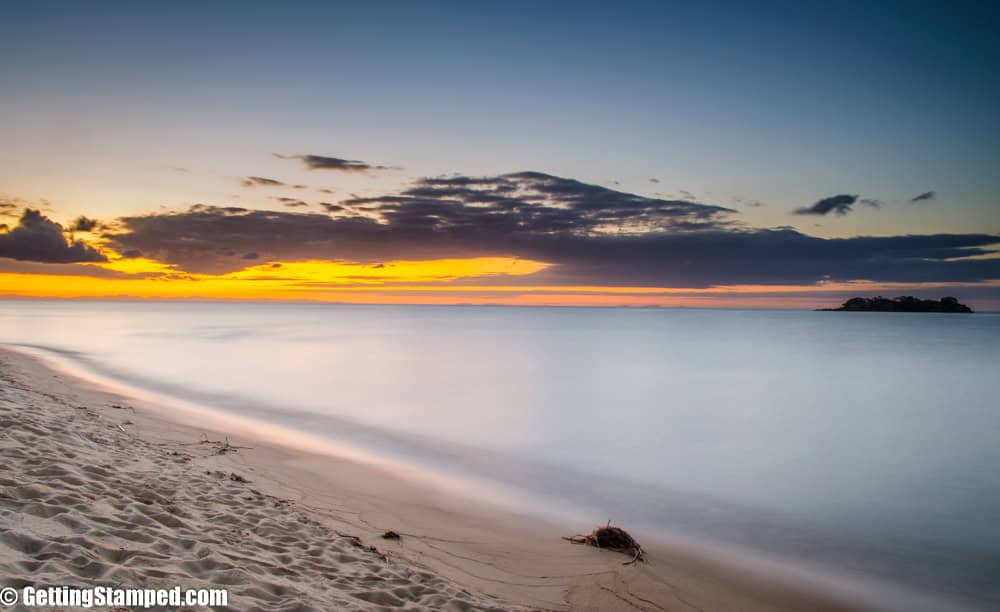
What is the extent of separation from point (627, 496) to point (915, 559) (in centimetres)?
461

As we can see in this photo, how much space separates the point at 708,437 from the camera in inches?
665

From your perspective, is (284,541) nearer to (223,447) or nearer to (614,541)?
(614,541)

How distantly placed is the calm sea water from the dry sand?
2143mm

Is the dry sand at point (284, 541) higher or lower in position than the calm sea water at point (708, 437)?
higher

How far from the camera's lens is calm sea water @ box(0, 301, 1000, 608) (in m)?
9.15

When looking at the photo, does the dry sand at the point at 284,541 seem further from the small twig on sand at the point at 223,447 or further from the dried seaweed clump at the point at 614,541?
the small twig on sand at the point at 223,447

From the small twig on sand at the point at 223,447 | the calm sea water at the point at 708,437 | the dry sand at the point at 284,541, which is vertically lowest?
the calm sea water at the point at 708,437

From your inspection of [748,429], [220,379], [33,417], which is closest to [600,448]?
[748,429]

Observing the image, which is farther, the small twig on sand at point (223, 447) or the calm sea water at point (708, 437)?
the small twig on sand at point (223, 447)

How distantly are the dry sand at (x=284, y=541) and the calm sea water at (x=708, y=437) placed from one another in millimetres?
2143

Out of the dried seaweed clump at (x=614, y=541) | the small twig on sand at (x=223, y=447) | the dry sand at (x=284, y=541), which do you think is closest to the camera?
the dry sand at (x=284, y=541)

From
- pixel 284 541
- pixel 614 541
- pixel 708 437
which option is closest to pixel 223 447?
pixel 284 541

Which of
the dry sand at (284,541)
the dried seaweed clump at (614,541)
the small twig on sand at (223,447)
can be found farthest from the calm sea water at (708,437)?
the small twig on sand at (223,447)

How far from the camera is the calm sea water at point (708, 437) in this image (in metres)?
9.15
